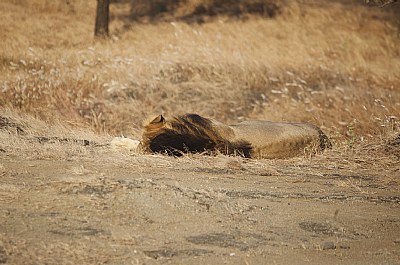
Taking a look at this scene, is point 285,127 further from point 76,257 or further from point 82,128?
point 76,257

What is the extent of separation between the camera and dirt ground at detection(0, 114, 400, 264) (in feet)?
12.1

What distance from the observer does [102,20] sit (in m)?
13.8

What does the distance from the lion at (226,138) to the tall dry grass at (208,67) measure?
3.70 ft

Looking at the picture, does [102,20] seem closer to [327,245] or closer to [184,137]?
[184,137]

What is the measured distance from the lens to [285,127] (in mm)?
7258

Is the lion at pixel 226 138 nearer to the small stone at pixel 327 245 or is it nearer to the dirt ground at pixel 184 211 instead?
the dirt ground at pixel 184 211

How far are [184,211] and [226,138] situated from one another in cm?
243

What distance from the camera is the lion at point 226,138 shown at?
6.40m

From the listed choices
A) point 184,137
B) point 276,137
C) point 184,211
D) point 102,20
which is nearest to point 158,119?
point 184,137

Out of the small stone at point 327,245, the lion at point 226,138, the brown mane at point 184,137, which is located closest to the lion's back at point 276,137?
the lion at point 226,138

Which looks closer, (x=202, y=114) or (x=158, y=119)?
(x=158, y=119)

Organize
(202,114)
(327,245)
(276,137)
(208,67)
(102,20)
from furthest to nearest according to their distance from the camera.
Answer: (102,20)
(208,67)
(202,114)
(276,137)
(327,245)

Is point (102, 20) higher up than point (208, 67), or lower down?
higher up

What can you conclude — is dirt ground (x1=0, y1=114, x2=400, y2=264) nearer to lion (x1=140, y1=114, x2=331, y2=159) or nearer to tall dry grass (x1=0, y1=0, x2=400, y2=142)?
lion (x1=140, y1=114, x2=331, y2=159)
